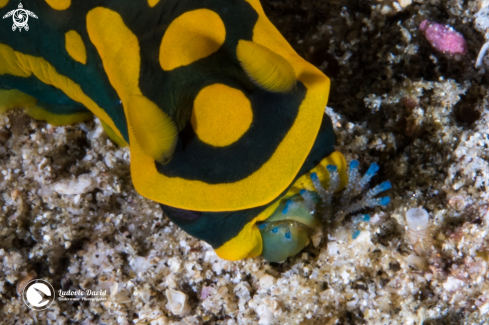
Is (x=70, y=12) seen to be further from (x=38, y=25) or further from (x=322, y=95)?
(x=322, y=95)

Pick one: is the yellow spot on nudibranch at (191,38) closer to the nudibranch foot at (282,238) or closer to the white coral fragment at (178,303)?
the nudibranch foot at (282,238)

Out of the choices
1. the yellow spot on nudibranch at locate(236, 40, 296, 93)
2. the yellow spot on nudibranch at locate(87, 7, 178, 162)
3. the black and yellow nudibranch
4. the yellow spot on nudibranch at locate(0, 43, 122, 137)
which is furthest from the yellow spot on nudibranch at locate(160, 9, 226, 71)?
the yellow spot on nudibranch at locate(0, 43, 122, 137)

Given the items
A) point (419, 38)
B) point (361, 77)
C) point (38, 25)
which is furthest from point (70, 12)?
point (419, 38)

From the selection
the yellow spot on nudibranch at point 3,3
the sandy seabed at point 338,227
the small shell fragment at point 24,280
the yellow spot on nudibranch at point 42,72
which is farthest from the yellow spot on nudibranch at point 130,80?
the small shell fragment at point 24,280

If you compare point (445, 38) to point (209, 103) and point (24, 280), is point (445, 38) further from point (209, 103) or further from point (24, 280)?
point (24, 280)
